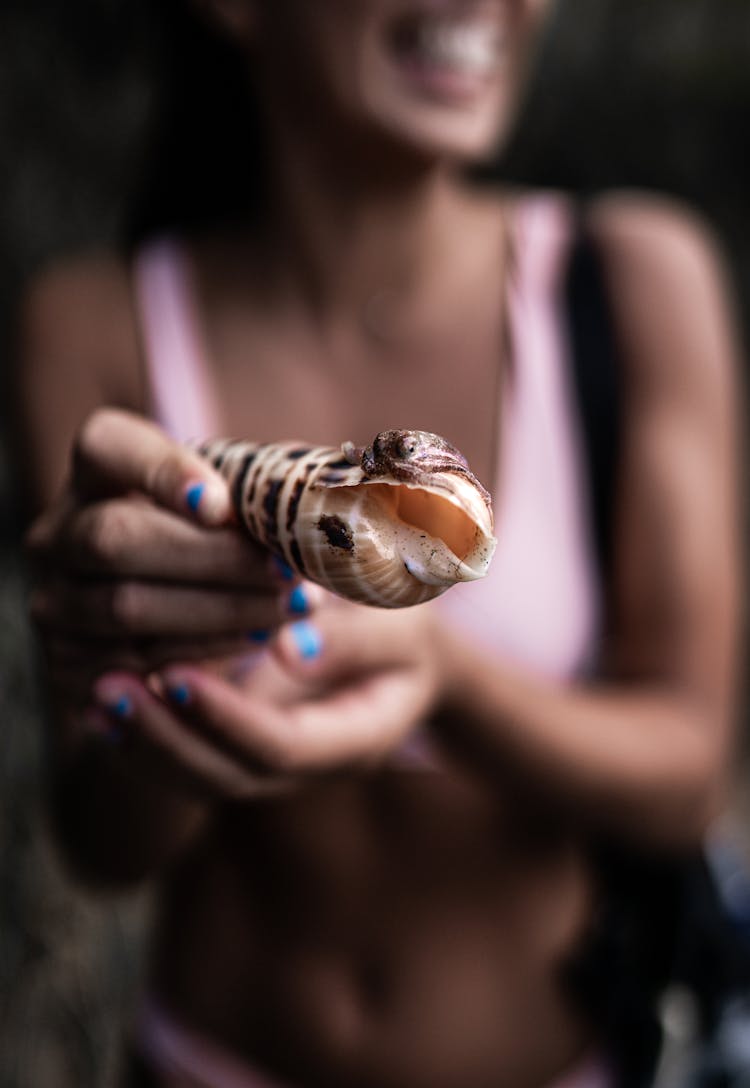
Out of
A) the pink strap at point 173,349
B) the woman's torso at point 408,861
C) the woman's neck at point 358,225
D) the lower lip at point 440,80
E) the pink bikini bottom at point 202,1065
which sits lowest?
the pink bikini bottom at point 202,1065

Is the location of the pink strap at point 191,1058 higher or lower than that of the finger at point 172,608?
lower

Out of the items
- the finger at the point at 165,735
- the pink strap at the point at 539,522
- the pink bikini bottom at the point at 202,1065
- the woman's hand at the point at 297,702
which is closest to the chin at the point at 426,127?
the pink strap at the point at 539,522

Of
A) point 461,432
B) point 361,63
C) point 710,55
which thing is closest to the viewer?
point 461,432

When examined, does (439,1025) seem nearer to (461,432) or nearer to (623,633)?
(623,633)

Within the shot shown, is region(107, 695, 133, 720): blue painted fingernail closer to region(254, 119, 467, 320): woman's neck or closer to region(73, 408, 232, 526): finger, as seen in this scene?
region(73, 408, 232, 526): finger

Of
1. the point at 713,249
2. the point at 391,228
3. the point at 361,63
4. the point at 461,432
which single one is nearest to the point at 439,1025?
the point at 461,432

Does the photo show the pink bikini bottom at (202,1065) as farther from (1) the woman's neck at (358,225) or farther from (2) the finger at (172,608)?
(1) the woman's neck at (358,225)

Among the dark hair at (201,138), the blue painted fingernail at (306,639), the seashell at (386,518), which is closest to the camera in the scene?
the seashell at (386,518)

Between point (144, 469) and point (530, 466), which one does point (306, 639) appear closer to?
point (144, 469)
